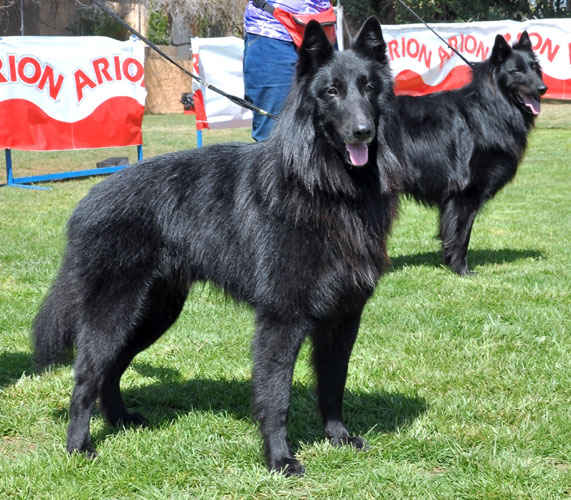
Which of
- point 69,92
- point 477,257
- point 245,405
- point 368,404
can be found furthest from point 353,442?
point 69,92

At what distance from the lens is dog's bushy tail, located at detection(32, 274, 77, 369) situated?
10.5 ft

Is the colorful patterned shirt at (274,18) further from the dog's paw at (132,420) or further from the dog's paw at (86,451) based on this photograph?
the dog's paw at (86,451)

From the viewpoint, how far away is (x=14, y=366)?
13.9 feet

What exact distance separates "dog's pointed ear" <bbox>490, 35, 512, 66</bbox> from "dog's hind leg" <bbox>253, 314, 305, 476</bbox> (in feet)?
14.4

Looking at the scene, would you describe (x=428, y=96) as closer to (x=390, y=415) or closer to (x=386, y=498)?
(x=390, y=415)

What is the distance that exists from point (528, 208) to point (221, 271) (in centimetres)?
692

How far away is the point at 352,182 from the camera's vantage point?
2.86 meters

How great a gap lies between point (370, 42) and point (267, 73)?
1595 mm

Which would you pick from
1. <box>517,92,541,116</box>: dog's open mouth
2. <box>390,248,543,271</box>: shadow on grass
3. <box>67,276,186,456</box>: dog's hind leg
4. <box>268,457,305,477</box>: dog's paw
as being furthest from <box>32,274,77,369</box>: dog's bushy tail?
<box>517,92,541,116</box>: dog's open mouth

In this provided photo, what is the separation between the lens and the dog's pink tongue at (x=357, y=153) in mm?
2736

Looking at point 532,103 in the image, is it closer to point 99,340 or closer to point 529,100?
point 529,100

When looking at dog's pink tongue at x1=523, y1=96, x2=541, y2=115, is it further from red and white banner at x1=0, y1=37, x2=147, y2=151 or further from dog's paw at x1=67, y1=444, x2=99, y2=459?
red and white banner at x1=0, y1=37, x2=147, y2=151

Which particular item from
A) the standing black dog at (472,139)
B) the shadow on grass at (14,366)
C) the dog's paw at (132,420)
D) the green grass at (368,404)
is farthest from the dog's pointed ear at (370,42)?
the standing black dog at (472,139)

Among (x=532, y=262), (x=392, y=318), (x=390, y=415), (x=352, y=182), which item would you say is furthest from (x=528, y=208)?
(x=352, y=182)
